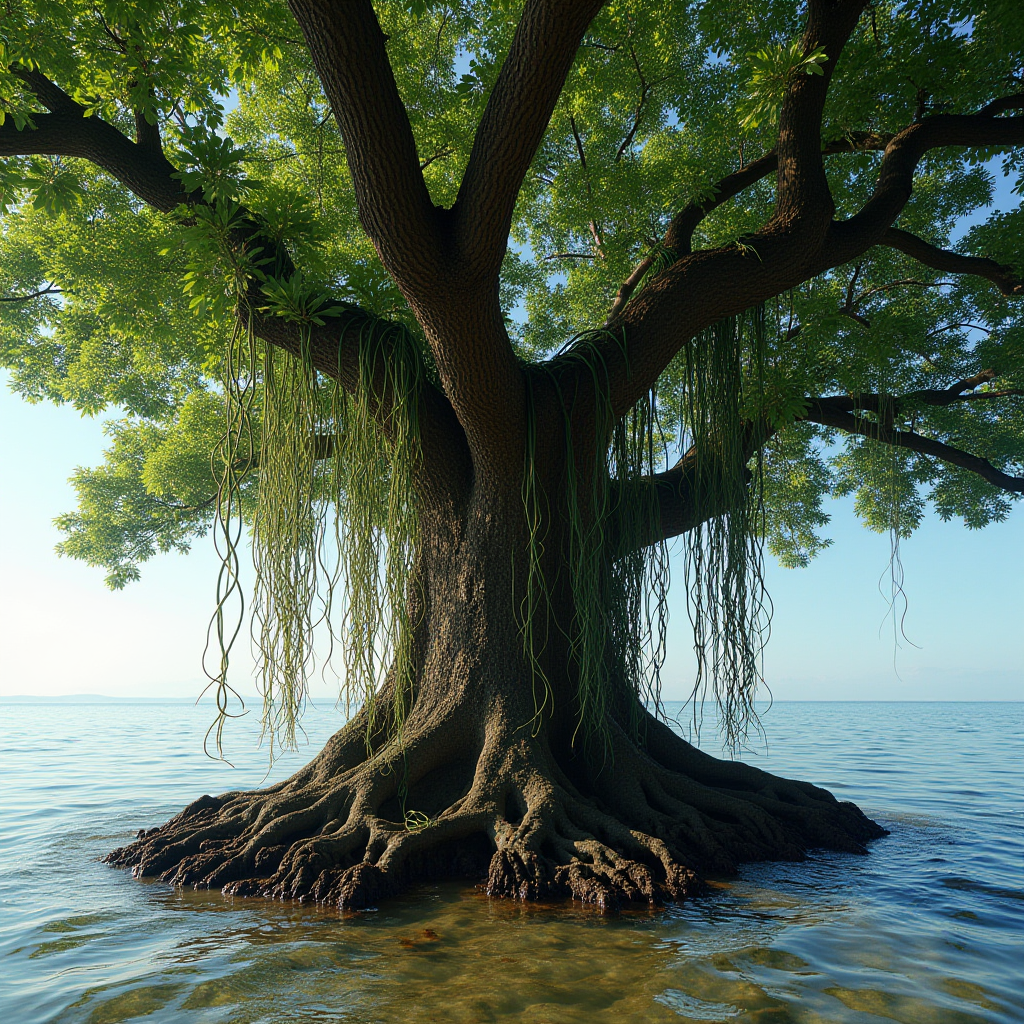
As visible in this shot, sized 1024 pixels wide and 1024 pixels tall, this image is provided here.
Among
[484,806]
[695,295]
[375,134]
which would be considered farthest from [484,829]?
[375,134]

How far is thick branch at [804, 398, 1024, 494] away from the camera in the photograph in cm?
609

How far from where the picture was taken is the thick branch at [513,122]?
2666 mm

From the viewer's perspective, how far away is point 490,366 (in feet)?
11.5

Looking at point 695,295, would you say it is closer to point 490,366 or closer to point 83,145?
point 490,366

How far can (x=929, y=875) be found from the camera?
140 inches

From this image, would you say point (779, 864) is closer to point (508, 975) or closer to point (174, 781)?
point (508, 975)

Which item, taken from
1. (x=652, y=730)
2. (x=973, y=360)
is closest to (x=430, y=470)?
(x=652, y=730)

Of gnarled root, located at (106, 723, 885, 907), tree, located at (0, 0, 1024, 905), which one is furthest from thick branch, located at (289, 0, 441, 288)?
gnarled root, located at (106, 723, 885, 907)

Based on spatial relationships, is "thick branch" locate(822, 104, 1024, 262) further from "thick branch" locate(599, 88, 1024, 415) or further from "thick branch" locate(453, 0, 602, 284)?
"thick branch" locate(453, 0, 602, 284)

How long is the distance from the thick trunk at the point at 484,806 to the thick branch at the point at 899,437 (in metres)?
3.13

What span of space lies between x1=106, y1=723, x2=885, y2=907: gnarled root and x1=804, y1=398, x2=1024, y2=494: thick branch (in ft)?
10.6

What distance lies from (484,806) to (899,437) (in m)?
5.19

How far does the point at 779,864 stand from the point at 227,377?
365 cm

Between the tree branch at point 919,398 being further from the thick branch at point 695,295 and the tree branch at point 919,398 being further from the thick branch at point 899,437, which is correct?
the thick branch at point 695,295
